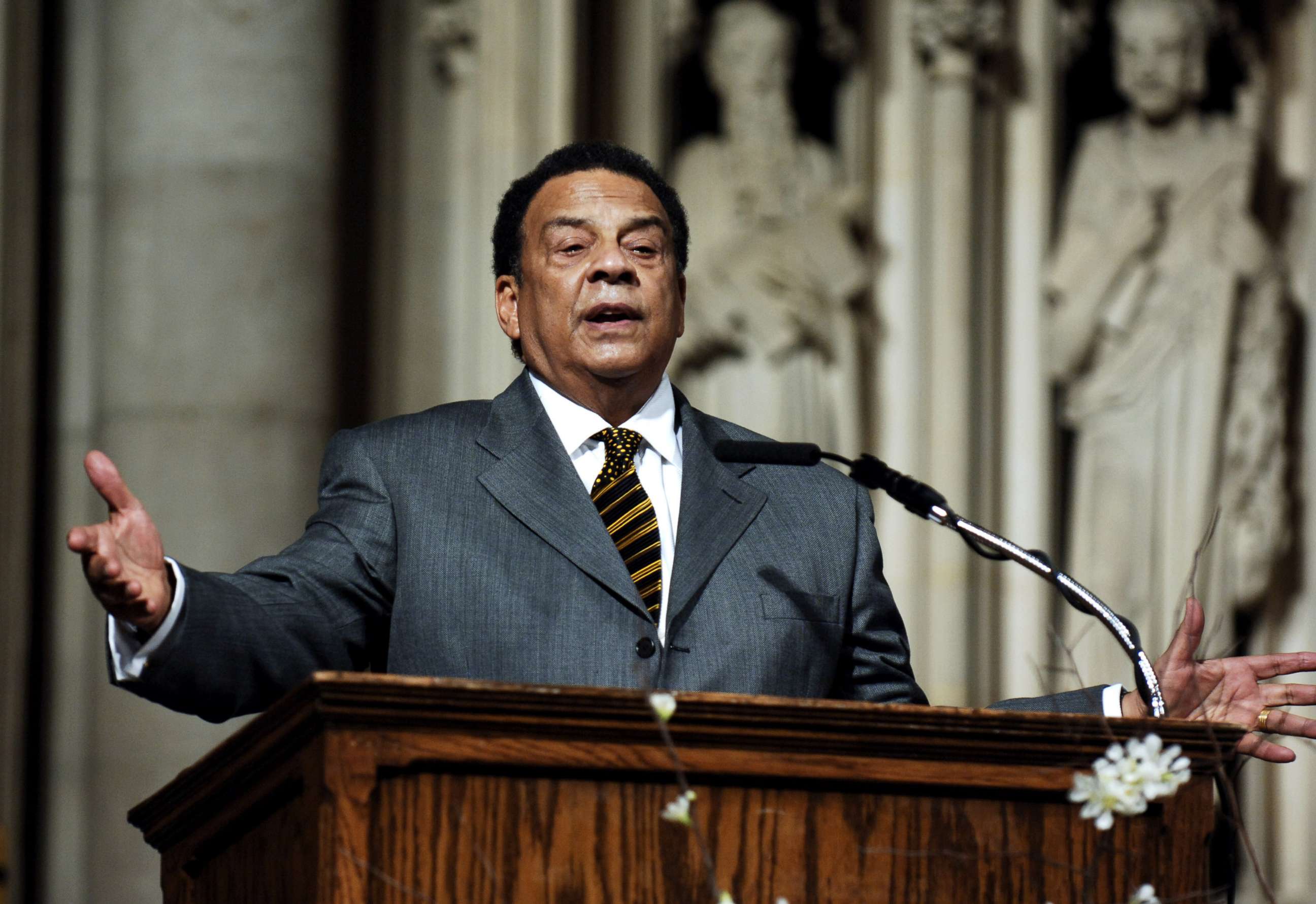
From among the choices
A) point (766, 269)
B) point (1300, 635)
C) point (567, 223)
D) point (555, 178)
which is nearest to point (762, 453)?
point (567, 223)

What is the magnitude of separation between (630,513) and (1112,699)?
74 cm

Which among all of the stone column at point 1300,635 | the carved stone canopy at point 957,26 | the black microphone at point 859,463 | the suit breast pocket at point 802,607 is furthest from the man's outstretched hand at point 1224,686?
the carved stone canopy at point 957,26

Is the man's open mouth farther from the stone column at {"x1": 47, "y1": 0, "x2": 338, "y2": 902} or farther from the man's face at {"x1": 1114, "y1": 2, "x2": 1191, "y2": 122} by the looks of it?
the man's face at {"x1": 1114, "y1": 2, "x2": 1191, "y2": 122}

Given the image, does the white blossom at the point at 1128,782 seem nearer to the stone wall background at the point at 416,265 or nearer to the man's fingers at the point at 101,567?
the man's fingers at the point at 101,567

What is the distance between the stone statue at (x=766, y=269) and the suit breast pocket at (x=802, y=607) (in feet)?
13.2

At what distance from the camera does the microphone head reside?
3.04 meters

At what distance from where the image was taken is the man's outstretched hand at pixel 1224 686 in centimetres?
291

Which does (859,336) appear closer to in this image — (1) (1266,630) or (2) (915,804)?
(1) (1266,630)

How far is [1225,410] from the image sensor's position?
24.7ft

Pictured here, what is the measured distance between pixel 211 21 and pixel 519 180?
3.12 m

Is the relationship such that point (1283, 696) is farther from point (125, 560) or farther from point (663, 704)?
point (125, 560)

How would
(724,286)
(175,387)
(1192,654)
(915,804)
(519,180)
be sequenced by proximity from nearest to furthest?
(915,804)
(1192,654)
(519,180)
(175,387)
(724,286)

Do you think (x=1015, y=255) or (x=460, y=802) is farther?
(x=1015, y=255)

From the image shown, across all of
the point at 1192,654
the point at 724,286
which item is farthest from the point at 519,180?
the point at 724,286
